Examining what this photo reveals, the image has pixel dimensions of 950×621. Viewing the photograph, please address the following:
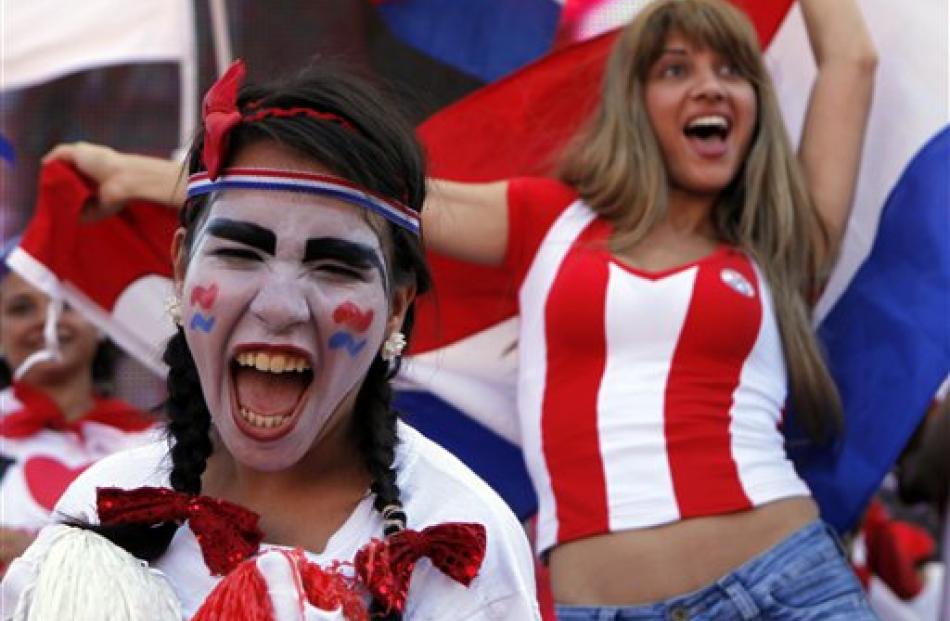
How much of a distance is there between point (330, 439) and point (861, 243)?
6.28 ft

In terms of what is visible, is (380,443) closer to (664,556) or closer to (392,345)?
(392,345)

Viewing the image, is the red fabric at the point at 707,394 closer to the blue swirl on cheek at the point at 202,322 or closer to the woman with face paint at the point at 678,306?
the woman with face paint at the point at 678,306

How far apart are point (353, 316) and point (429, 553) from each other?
0.92ft

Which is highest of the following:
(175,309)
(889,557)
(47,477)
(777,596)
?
(175,309)

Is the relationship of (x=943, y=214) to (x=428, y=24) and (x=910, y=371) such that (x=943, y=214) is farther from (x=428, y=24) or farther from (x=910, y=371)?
(x=428, y=24)

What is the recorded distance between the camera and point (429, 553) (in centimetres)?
194

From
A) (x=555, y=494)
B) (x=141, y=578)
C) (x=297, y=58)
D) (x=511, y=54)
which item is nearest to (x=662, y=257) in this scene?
(x=555, y=494)

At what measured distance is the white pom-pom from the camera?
1.75 meters

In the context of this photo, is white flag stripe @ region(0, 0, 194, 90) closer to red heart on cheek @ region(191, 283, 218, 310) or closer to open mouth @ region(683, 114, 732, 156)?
open mouth @ region(683, 114, 732, 156)

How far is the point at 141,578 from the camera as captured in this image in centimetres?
183

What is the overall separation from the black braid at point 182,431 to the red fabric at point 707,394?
1.19 meters

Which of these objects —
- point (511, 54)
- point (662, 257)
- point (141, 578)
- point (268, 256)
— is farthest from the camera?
point (511, 54)

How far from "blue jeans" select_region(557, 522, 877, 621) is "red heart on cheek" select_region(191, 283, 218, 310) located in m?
1.28

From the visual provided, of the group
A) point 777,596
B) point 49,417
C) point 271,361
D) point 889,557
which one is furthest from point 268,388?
point 889,557
